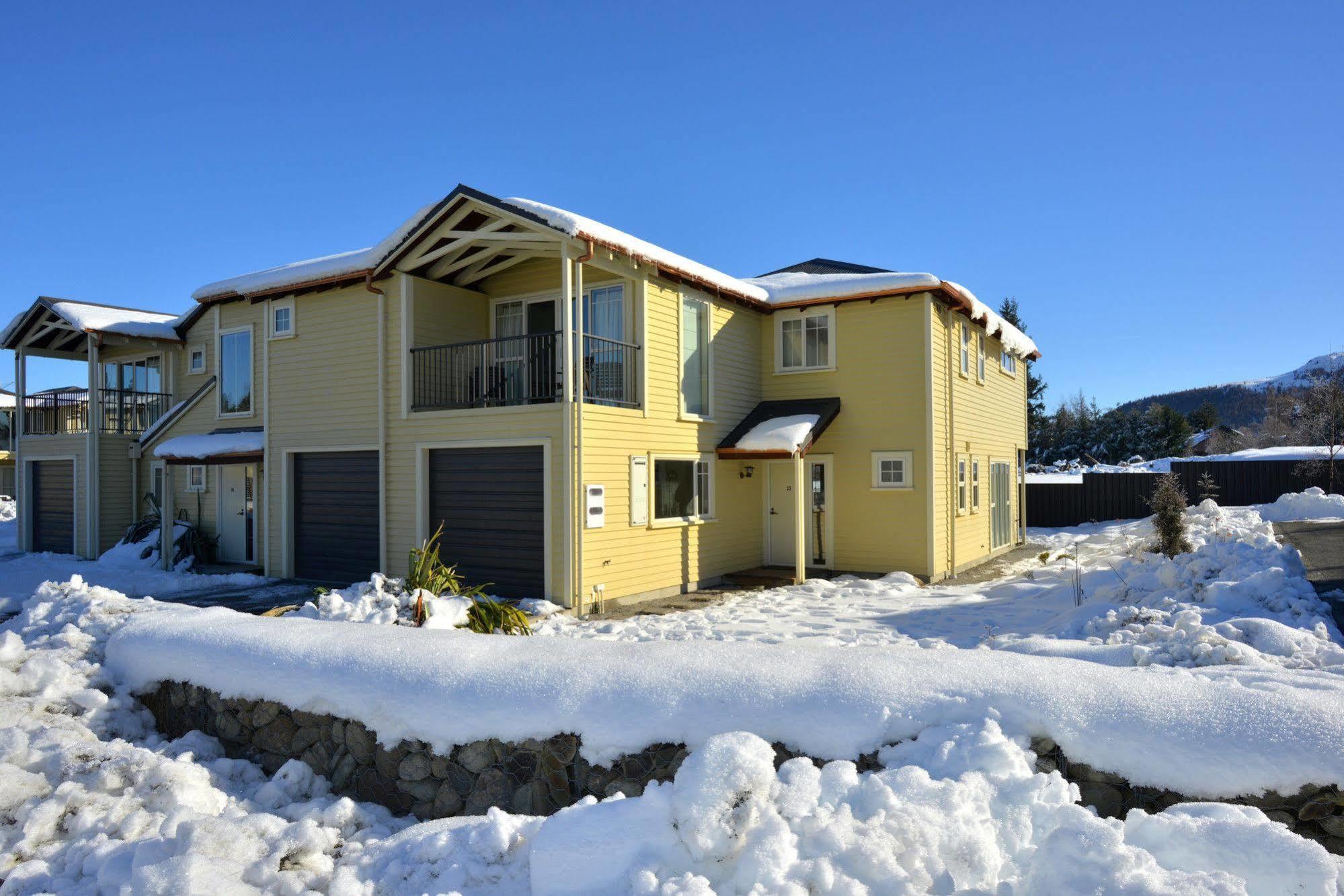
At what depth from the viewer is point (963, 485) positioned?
15977 millimetres

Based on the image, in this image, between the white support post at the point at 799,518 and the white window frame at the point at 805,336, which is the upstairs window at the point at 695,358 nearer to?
the white support post at the point at 799,518

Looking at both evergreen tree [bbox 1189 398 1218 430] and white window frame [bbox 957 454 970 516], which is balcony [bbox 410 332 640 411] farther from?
evergreen tree [bbox 1189 398 1218 430]

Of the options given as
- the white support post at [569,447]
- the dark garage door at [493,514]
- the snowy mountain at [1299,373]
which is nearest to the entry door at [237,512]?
the dark garage door at [493,514]

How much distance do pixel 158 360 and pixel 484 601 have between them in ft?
49.9

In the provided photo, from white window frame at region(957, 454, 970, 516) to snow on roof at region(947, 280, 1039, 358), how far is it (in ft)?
8.95

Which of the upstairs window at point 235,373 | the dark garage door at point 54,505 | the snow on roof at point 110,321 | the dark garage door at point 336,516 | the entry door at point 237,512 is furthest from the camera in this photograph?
the dark garage door at point 54,505

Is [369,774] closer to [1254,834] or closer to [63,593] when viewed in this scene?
[1254,834]

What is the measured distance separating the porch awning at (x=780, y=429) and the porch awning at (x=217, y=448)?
8.37m

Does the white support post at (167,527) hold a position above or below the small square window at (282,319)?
below

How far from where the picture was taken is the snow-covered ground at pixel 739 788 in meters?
2.81

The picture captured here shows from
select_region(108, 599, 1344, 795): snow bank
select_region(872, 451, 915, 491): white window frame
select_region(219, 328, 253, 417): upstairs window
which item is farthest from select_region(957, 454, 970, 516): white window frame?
select_region(219, 328, 253, 417): upstairs window

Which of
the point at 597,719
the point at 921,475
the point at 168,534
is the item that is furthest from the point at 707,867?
the point at 168,534

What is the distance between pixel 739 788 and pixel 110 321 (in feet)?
65.0

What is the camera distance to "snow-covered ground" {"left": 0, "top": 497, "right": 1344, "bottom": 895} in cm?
281
